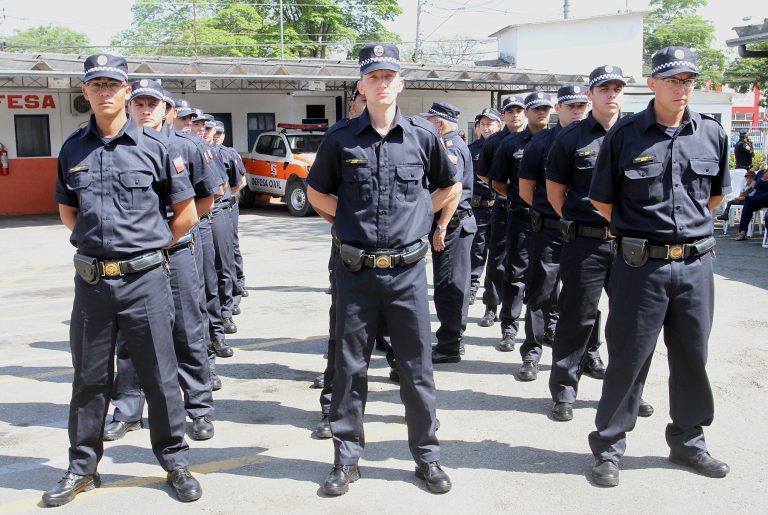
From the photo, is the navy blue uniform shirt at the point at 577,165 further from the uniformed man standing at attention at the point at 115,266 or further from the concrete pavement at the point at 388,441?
the uniformed man standing at attention at the point at 115,266

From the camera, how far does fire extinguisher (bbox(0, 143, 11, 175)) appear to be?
67.0 ft

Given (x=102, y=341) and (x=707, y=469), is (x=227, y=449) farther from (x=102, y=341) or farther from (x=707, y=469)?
(x=707, y=469)

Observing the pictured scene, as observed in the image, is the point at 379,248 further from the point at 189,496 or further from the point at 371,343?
the point at 189,496

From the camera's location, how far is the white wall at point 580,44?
4294cm

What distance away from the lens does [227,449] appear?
16.5ft

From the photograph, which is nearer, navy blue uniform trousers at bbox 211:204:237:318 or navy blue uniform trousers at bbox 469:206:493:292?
navy blue uniform trousers at bbox 211:204:237:318

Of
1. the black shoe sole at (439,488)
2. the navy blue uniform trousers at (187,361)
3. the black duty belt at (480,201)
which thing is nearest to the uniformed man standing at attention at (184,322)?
the navy blue uniform trousers at (187,361)

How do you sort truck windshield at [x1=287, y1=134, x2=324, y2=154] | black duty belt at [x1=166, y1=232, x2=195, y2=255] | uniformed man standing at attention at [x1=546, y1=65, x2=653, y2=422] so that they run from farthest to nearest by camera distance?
truck windshield at [x1=287, y1=134, x2=324, y2=154] → uniformed man standing at attention at [x1=546, y1=65, x2=653, y2=422] → black duty belt at [x1=166, y1=232, x2=195, y2=255]

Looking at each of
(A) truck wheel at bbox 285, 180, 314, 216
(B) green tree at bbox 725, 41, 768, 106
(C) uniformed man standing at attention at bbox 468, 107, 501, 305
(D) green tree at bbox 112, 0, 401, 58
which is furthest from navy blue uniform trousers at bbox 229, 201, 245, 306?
(D) green tree at bbox 112, 0, 401, 58

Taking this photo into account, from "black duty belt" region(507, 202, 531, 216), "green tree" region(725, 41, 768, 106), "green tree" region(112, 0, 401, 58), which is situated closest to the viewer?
"black duty belt" region(507, 202, 531, 216)

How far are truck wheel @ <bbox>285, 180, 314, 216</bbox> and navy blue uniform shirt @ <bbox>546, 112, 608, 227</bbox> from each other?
14219 mm

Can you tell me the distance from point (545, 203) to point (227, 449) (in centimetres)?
→ 298

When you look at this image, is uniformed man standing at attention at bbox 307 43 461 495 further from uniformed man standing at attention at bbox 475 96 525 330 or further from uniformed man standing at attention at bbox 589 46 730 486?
uniformed man standing at attention at bbox 475 96 525 330

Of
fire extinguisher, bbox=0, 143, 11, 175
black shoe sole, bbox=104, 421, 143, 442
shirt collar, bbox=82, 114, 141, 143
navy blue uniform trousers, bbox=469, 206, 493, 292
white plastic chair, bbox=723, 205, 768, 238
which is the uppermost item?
shirt collar, bbox=82, 114, 141, 143
